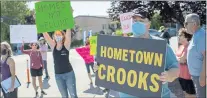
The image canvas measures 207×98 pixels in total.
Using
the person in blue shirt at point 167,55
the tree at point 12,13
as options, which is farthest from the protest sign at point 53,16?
the tree at point 12,13

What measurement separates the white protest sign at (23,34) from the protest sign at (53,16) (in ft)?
10.0

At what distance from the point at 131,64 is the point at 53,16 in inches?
79.8

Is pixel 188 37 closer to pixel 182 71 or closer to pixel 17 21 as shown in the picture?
pixel 182 71

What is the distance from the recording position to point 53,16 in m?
4.94

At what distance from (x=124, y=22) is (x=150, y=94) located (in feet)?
14.9

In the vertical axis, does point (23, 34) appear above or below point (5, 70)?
above

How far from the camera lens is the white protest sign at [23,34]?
7.89 metres

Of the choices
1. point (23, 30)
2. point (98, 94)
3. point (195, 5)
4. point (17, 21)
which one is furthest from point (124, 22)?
point (17, 21)

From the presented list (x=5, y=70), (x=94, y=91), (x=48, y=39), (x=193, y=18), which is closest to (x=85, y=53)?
(x=94, y=91)

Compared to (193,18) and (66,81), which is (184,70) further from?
(66,81)

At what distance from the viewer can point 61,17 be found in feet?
16.1

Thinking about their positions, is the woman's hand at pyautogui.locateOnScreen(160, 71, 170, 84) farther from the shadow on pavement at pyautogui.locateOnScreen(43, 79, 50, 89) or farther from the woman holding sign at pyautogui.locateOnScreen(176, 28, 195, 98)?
the shadow on pavement at pyautogui.locateOnScreen(43, 79, 50, 89)

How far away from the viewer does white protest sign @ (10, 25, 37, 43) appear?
25.9 feet

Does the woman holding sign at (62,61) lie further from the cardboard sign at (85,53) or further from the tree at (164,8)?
the tree at (164,8)
